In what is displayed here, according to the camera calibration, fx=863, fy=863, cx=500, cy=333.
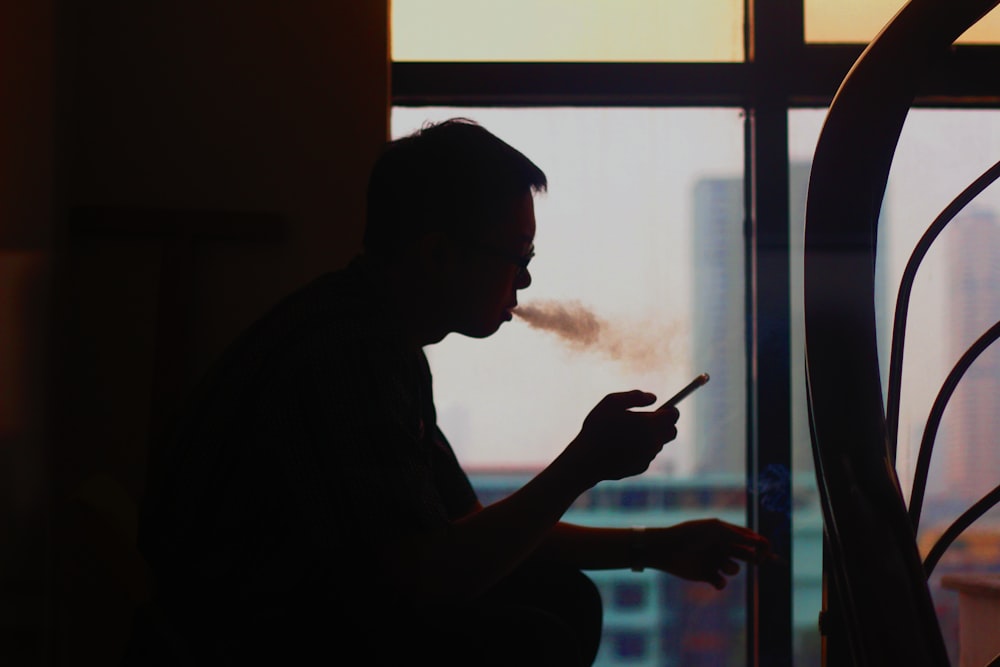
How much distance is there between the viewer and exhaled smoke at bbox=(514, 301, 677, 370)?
249cm

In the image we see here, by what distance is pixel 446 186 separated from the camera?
52.4 inches

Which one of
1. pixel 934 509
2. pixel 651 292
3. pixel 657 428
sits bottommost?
pixel 934 509

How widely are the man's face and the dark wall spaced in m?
0.96

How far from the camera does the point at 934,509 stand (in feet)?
8.16

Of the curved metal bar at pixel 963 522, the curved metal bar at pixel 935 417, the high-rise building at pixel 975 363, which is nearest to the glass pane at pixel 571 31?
the high-rise building at pixel 975 363

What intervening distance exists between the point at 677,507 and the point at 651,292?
24.6 inches

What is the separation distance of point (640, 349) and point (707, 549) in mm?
1077

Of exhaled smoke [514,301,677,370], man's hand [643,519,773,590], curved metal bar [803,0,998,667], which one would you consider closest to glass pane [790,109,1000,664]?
exhaled smoke [514,301,677,370]

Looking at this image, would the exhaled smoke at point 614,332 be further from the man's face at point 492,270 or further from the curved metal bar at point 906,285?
the curved metal bar at point 906,285

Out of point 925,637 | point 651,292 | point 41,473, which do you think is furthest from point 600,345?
point 925,637

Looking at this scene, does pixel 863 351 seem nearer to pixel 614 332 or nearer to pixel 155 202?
pixel 614 332

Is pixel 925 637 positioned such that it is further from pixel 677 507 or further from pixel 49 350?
pixel 49 350

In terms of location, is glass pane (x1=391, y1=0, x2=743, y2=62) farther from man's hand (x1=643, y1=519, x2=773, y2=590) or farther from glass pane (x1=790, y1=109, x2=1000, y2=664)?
man's hand (x1=643, y1=519, x2=773, y2=590)

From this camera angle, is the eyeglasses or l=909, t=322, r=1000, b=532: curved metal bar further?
the eyeglasses
